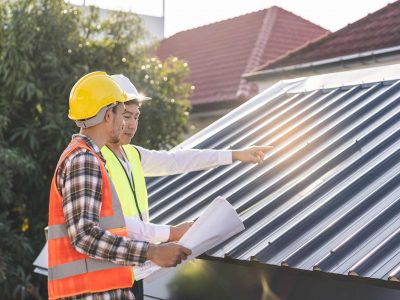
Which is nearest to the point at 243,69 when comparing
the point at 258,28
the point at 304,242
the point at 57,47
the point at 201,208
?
the point at 258,28

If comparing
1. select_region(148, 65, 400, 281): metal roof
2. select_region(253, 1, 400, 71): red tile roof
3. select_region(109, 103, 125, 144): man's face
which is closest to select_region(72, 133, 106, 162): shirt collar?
select_region(109, 103, 125, 144): man's face

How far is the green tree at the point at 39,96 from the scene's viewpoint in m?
9.32

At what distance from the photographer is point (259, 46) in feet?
57.6

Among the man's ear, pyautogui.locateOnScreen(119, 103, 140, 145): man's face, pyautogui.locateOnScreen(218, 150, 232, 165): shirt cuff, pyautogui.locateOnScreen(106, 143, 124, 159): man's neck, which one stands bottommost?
the man's ear

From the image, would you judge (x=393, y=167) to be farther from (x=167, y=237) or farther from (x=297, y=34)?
(x=297, y=34)

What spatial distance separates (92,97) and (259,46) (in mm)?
14417

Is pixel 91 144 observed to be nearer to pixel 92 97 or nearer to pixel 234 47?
pixel 92 97

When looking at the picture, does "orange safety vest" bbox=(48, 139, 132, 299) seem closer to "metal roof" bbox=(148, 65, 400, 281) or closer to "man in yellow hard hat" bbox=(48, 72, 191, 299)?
"man in yellow hard hat" bbox=(48, 72, 191, 299)

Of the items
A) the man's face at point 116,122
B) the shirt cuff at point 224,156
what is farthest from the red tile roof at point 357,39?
the man's face at point 116,122

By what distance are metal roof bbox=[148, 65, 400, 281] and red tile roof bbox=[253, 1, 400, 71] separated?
4.37 meters

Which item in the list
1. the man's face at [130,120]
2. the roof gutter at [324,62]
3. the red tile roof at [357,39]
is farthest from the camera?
the red tile roof at [357,39]

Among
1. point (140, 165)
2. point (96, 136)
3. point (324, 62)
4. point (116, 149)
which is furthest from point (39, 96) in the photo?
point (96, 136)

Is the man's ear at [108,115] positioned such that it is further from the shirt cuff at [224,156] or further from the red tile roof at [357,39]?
the red tile roof at [357,39]

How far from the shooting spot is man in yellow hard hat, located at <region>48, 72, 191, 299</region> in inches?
127
